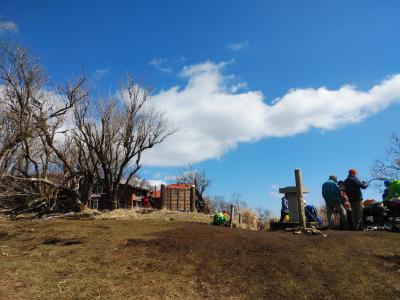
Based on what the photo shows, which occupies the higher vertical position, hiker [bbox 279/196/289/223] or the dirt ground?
hiker [bbox 279/196/289/223]

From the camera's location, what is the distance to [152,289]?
7.66 m

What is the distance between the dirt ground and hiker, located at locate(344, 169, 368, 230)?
5.17ft

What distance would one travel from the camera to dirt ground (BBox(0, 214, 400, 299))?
297 inches

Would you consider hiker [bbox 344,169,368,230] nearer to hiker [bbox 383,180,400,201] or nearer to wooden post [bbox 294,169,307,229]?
hiker [bbox 383,180,400,201]

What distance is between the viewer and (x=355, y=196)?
12.4 m

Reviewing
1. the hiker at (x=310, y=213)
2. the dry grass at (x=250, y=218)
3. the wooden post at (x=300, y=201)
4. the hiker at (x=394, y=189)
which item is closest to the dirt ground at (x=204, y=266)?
the wooden post at (x=300, y=201)

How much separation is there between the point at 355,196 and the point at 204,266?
6043 mm

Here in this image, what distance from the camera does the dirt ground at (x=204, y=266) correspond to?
754cm

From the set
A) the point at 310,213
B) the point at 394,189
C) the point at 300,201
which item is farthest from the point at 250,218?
the point at 394,189

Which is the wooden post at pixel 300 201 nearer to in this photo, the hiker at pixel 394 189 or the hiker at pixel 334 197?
the hiker at pixel 334 197

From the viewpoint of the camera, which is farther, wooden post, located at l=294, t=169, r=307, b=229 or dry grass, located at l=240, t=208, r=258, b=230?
dry grass, located at l=240, t=208, r=258, b=230

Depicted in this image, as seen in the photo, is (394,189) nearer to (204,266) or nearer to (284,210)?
(284,210)

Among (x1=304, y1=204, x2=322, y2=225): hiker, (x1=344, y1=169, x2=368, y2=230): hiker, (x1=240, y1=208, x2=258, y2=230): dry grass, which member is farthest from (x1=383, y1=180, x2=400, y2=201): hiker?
(x1=240, y1=208, x2=258, y2=230): dry grass

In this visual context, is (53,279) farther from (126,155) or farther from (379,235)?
(126,155)
